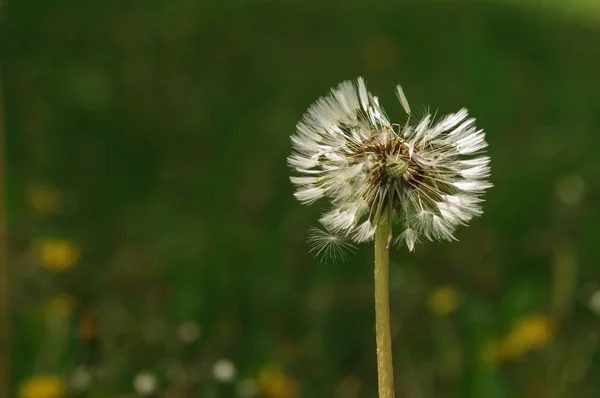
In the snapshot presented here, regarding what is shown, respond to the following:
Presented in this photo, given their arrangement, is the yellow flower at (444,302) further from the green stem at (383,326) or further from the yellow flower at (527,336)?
the green stem at (383,326)

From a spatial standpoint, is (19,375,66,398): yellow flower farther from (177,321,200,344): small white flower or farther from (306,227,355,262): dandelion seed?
(306,227,355,262): dandelion seed

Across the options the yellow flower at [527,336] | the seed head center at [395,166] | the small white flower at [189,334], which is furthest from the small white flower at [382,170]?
the yellow flower at [527,336]

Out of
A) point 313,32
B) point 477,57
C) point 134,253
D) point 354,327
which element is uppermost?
point 313,32

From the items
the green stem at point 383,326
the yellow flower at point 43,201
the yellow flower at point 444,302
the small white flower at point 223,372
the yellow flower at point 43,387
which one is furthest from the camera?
the yellow flower at point 43,201

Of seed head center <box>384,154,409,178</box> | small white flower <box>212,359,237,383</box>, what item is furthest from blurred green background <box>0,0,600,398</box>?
seed head center <box>384,154,409,178</box>

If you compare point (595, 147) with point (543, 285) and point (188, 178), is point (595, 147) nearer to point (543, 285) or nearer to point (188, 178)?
point (543, 285)

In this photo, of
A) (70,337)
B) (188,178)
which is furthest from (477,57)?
(70,337)
